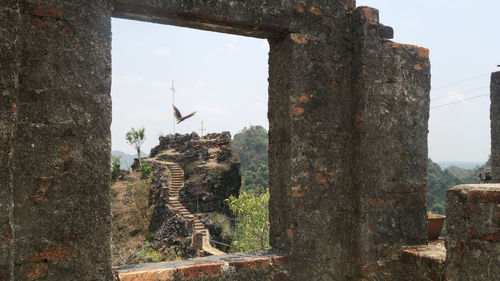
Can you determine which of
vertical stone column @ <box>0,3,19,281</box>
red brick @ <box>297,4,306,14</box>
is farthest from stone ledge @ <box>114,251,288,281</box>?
red brick @ <box>297,4,306,14</box>

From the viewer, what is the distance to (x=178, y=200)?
54.0 ft

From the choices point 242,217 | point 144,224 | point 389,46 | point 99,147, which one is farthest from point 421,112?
point 144,224

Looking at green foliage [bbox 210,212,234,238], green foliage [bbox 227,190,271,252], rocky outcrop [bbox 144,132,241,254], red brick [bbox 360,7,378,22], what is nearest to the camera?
red brick [bbox 360,7,378,22]

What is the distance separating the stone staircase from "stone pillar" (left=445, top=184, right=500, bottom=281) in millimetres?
10905

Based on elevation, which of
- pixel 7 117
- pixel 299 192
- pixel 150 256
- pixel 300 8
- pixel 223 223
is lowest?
pixel 150 256

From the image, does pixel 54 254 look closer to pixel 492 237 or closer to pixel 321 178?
pixel 321 178

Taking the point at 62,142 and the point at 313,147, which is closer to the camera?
the point at 62,142

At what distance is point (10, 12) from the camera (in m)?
1.83

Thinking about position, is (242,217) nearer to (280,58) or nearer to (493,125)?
(493,125)

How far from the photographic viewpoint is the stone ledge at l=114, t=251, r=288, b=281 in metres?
2.21

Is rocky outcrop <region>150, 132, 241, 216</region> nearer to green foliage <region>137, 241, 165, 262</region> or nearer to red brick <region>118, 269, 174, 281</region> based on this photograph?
green foliage <region>137, 241, 165, 262</region>

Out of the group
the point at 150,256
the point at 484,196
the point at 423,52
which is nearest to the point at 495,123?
the point at 423,52

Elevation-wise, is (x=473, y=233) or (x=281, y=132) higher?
(x=281, y=132)

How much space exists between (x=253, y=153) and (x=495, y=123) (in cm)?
4130
